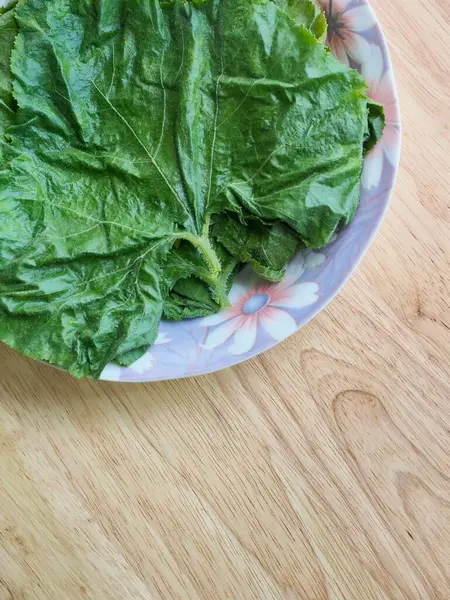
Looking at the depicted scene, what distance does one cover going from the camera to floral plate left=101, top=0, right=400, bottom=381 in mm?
1157

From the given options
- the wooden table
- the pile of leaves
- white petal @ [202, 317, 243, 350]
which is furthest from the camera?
the wooden table

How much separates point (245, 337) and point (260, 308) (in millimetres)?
69

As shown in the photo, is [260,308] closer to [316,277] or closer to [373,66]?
[316,277]

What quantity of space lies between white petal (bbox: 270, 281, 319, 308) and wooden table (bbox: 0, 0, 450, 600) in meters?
0.16

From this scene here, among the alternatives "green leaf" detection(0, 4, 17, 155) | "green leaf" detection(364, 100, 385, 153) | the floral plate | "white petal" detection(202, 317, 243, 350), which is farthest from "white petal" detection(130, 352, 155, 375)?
"green leaf" detection(364, 100, 385, 153)

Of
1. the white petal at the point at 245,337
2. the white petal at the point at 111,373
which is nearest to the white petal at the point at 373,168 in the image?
the white petal at the point at 245,337

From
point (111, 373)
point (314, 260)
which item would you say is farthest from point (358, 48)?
point (111, 373)

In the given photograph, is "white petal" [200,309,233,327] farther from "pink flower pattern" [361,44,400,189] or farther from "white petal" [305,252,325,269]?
"pink flower pattern" [361,44,400,189]

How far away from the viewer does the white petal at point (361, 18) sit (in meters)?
1.18

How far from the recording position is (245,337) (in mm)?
1194

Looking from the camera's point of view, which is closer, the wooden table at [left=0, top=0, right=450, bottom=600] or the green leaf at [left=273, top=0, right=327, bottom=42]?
the green leaf at [left=273, top=0, right=327, bottom=42]

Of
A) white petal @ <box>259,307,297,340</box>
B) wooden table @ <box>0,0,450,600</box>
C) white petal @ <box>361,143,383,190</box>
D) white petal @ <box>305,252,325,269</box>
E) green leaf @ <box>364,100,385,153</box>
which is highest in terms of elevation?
green leaf @ <box>364,100,385,153</box>

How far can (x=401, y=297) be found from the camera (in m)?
1.33

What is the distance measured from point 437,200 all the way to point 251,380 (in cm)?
56
